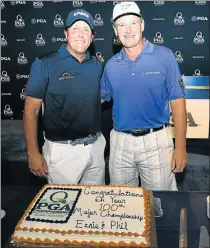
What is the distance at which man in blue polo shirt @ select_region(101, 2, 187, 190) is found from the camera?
256 centimetres

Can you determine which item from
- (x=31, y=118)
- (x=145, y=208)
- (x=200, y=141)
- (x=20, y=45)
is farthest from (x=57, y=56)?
(x=200, y=141)

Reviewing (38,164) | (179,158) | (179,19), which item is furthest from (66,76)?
(179,19)

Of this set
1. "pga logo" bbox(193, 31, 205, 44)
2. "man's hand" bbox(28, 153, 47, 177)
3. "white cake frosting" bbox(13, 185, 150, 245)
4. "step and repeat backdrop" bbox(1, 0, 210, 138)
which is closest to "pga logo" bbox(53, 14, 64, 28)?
"step and repeat backdrop" bbox(1, 0, 210, 138)

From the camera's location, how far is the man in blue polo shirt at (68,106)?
8.50ft

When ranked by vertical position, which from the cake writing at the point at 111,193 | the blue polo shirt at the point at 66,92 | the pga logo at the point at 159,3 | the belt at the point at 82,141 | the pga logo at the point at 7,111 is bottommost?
the cake writing at the point at 111,193

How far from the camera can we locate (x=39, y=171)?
2.69m

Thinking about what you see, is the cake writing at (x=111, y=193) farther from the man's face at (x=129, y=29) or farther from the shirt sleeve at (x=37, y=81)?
the man's face at (x=129, y=29)

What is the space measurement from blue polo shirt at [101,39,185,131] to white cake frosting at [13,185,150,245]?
0.95 metres

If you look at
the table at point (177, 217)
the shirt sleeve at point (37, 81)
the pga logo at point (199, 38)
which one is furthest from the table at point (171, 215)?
the pga logo at point (199, 38)

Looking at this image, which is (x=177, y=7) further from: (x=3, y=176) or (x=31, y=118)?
(x=3, y=176)

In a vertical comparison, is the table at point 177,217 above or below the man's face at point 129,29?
below

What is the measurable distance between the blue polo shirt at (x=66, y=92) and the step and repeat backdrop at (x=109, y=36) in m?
0.90

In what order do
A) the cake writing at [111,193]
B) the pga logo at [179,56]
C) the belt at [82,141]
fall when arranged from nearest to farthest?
the cake writing at [111,193] → the belt at [82,141] → the pga logo at [179,56]

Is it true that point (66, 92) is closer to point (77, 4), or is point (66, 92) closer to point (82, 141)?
point (82, 141)
